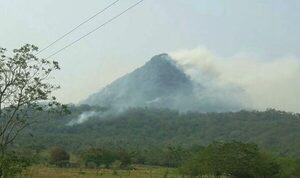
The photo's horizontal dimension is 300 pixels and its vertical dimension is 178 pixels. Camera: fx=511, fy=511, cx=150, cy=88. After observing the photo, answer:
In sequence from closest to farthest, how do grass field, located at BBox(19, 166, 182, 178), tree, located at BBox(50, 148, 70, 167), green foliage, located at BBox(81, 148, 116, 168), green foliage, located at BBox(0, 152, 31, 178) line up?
green foliage, located at BBox(0, 152, 31, 178) → grass field, located at BBox(19, 166, 182, 178) → tree, located at BBox(50, 148, 70, 167) → green foliage, located at BBox(81, 148, 116, 168)

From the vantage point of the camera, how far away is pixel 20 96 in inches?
855

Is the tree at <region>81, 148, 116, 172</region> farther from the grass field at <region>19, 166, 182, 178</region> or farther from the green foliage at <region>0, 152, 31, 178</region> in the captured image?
the green foliage at <region>0, 152, 31, 178</region>

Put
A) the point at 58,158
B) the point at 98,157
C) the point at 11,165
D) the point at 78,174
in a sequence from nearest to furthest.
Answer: the point at 11,165 < the point at 78,174 < the point at 58,158 < the point at 98,157

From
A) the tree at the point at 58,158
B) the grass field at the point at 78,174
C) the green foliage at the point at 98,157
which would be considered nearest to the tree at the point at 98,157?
the green foliage at the point at 98,157

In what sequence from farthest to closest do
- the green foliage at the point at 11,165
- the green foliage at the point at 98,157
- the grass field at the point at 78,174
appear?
1. the green foliage at the point at 98,157
2. the grass field at the point at 78,174
3. the green foliage at the point at 11,165

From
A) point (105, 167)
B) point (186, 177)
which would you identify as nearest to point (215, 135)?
point (105, 167)

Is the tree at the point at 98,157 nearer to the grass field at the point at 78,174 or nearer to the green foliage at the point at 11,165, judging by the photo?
the grass field at the point at 78,174

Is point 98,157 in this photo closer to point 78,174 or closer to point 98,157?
point 98,157

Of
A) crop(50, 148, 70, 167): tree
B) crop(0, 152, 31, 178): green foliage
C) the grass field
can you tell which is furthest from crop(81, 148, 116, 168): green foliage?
crop(0, 152, 31, 178): green foliage

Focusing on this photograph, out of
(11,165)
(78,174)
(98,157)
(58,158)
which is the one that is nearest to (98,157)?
(98,157)

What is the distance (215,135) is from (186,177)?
114 m

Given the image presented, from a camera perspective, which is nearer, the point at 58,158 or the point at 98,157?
the point at 58,158

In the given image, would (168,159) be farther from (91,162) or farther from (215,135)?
(215,135)

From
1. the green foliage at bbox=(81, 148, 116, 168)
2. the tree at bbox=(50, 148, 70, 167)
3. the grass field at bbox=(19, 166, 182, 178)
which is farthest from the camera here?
the green foliage at bbox=(81, 148, 116, 168)
